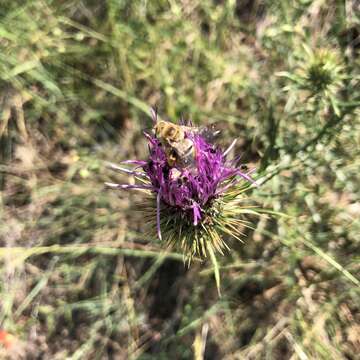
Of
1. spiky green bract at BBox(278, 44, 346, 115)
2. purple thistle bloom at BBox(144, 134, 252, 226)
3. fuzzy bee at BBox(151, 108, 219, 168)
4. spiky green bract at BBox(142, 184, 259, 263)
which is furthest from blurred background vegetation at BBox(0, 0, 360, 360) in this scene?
fuzzy bee at BBox(151, 108, 219, 168)

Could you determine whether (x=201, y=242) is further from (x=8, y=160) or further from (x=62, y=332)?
(x=8, y=160)

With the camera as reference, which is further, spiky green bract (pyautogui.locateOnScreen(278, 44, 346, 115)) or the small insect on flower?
spiky green bract (pyautogui.locateOnScreen(278, 44, 346, 115))

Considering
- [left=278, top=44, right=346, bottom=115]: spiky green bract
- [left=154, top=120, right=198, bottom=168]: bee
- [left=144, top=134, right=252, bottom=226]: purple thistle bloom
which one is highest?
[left=278, top=44, right=346, bottom=115]: spiky green bract

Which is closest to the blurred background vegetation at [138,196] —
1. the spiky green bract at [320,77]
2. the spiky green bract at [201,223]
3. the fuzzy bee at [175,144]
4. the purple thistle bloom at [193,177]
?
the spiky green bract at [320,77]

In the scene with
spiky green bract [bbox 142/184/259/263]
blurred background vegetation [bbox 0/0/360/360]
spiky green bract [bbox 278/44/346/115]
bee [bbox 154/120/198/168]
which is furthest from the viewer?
blurred background vegetation [bbox 0/0/360/360]

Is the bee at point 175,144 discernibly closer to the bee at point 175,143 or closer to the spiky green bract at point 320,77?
the bee at point 175,143

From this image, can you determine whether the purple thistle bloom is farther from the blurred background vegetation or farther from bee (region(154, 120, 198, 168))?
the blurred background vegetation
